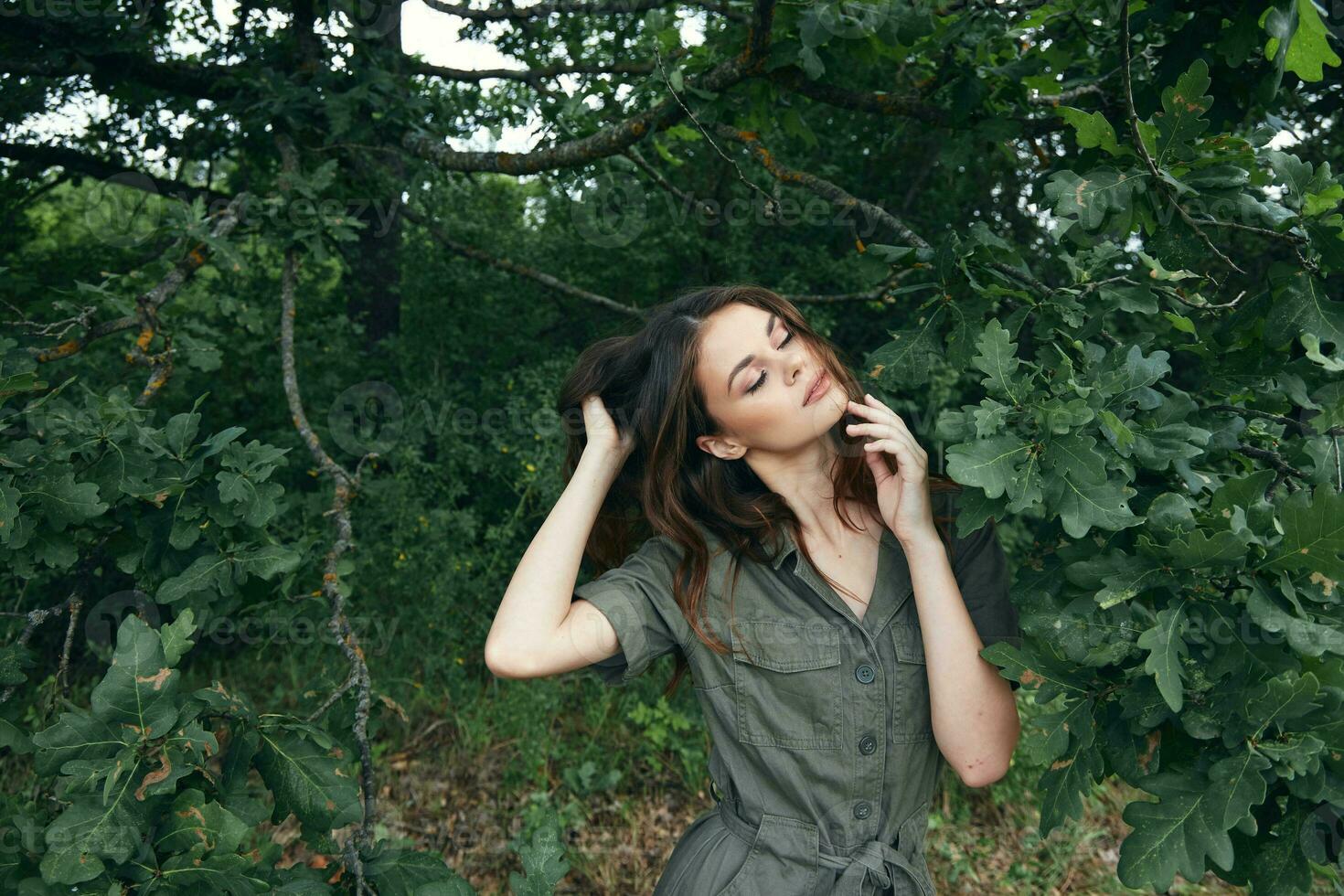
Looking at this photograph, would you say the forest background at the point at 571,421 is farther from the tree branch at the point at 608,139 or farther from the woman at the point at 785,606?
the woman at the point at 785,606

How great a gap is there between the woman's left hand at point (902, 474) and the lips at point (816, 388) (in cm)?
12

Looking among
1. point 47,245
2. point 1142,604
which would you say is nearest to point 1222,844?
point 1142,604

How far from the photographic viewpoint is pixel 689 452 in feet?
6.57

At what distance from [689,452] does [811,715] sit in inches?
23.4

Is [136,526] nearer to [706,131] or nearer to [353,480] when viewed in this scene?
[353,480]

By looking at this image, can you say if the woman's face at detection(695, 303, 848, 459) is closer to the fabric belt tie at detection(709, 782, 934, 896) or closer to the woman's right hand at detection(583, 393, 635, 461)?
the woman's right hand at detection(583, 393, 635, 461)

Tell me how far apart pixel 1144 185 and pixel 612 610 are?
3.86ft

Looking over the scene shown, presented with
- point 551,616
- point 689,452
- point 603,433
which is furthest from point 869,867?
point 603,433

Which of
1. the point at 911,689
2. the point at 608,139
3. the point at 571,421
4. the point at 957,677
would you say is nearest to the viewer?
the point at 957,677

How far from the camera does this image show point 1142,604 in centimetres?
140

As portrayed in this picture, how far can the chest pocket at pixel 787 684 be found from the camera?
1.76 m

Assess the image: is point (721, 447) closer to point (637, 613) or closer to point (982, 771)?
point (637, 613)

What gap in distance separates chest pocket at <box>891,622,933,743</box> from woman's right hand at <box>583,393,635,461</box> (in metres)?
0.66

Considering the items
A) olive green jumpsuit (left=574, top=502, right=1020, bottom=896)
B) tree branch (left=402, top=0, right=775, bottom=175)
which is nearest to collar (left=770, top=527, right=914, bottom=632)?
olive green jumpsuit (left=574, top=502, right=1020, bottom=896)
